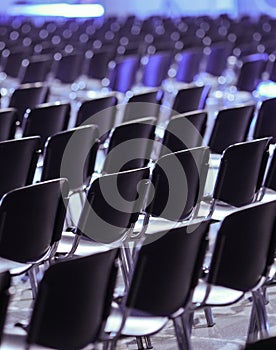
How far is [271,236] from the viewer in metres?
3.67

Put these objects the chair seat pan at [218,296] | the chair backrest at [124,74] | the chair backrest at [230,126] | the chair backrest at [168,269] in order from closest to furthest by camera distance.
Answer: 1. the chair backrest at [168,269]
2. the chair seat pan at [218,296]
3. the chair backrest at [230,126]
4. the chair backrest at [124,74]

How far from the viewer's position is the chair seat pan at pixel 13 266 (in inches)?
156

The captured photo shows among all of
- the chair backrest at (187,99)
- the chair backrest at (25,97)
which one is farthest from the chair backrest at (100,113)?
the chair backrest at (25,97)

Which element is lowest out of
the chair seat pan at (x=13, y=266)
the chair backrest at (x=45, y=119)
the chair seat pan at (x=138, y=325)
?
the chair seat pan at (x=138, y=325)

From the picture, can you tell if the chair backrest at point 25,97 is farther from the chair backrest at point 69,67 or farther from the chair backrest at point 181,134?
the chair backrest at point 69,67

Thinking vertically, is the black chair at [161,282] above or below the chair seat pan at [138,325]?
above

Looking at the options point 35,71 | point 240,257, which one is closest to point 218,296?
point 240,257

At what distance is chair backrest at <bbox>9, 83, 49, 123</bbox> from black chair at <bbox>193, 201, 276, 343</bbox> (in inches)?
147

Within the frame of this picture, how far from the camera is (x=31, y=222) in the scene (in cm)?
383

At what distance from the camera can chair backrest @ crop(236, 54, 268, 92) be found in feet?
30.2

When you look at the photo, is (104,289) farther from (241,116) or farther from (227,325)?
(241,116)

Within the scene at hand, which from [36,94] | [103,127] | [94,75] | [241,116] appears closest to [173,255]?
[241,116]

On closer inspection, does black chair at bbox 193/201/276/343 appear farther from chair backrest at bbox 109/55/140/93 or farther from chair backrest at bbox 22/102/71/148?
chair backrest at bbox 109/55/140/93

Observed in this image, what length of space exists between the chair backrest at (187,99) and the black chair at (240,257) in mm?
3441
